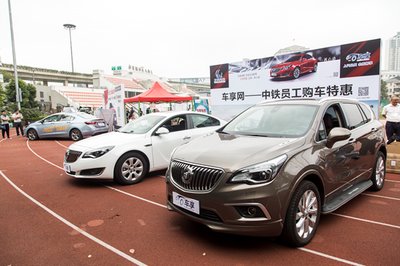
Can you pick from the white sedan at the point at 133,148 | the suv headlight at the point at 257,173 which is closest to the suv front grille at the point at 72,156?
the white sedan at the point at 133,148

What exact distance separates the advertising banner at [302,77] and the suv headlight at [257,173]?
6.31 meters

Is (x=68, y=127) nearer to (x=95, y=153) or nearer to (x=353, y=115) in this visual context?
(x=95, y=153)

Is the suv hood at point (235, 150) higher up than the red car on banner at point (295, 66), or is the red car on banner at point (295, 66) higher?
the red car on banner at point (295, 66)

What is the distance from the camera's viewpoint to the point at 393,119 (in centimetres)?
778

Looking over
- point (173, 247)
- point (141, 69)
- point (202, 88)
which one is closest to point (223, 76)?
point (173, 247)

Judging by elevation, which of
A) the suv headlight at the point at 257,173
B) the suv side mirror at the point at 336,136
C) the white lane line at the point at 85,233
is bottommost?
the white lane line at the point at 85,233

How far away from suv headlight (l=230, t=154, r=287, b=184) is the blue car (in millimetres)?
11884

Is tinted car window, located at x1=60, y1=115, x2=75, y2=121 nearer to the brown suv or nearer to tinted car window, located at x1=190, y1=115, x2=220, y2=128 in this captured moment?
tinted car window, located at x1=190, y1=115, x2=220, y2=128

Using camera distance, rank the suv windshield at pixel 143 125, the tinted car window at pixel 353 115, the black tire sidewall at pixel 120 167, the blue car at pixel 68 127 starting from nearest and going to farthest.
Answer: the tinted car window at pixel 353 115 < the black tire sidewall at pixel 120 167 < the suv windshield at pixel 143 125 < the blue car at pixel 68 127

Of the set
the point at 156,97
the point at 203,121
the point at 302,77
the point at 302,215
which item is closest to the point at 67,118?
the point at 156,97

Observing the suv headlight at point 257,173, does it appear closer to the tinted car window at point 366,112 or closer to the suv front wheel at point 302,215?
the suv front wheel at point 302,215

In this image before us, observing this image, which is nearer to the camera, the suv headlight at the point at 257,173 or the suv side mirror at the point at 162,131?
the suv headlight at the point at 257,173

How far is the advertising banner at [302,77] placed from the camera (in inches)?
316

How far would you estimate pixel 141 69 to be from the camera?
2896 inches
